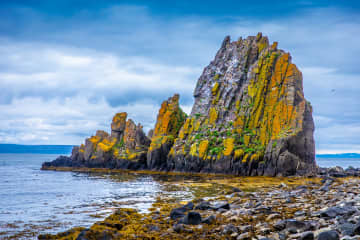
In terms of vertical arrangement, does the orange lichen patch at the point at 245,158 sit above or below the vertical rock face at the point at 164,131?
below

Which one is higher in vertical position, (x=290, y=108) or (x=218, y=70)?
(x=218, y=70)

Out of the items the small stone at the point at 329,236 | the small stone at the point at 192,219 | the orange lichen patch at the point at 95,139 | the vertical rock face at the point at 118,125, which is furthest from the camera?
the vertical rock face at the point at 118,125

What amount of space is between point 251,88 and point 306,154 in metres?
20.2

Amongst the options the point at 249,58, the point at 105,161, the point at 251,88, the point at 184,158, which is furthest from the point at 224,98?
the point at 105,161

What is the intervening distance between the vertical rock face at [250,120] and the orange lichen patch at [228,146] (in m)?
0.19

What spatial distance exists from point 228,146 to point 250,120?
28.8 feet

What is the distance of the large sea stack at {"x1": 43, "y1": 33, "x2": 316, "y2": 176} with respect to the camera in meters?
53.3

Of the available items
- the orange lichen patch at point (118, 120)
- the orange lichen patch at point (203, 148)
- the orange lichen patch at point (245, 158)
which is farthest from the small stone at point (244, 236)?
the orange lichen patch at point (118, 120)

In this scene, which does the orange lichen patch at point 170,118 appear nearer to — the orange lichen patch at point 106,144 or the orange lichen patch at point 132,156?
the orange lichen patch at point 132,156

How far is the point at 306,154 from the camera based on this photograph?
5234 cm

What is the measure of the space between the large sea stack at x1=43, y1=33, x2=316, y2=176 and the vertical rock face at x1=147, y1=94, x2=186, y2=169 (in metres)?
0.23

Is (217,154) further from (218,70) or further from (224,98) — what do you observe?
(218,70)

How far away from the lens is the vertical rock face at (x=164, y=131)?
7044 cm

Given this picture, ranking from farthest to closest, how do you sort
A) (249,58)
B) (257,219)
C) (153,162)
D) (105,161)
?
1. (105,161)
2. (249,58)
3. (153,162)
4. (257,219)
